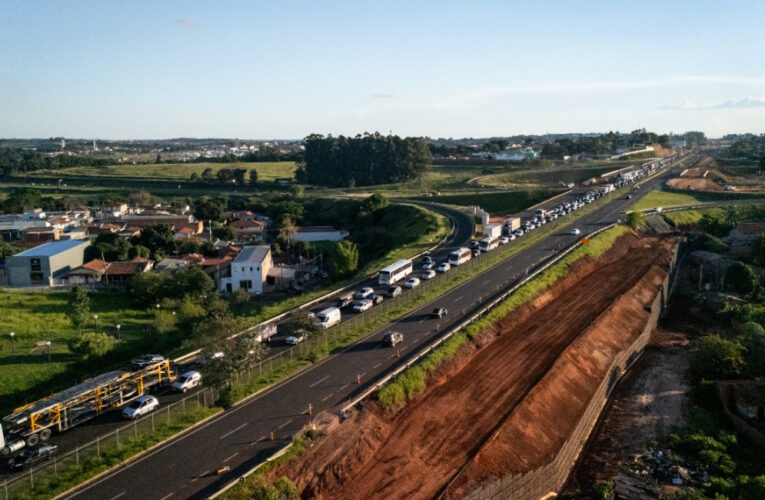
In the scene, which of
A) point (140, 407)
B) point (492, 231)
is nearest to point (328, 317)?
point (140, 407)

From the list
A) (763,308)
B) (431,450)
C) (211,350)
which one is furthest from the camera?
(763,308)

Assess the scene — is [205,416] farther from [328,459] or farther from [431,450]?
[431,450]

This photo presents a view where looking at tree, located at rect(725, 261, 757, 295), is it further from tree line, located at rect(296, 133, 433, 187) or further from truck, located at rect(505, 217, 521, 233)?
tree line, located at rect(296, 133, 433, 187)

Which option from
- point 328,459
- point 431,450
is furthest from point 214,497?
point 431,450

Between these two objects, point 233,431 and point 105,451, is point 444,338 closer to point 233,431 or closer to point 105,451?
point 233,431

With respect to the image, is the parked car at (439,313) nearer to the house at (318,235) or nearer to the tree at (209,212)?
the house at (318,235)

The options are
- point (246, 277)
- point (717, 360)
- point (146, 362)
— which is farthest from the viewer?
point (246, 277)

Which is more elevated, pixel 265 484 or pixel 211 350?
pixel 211 350
